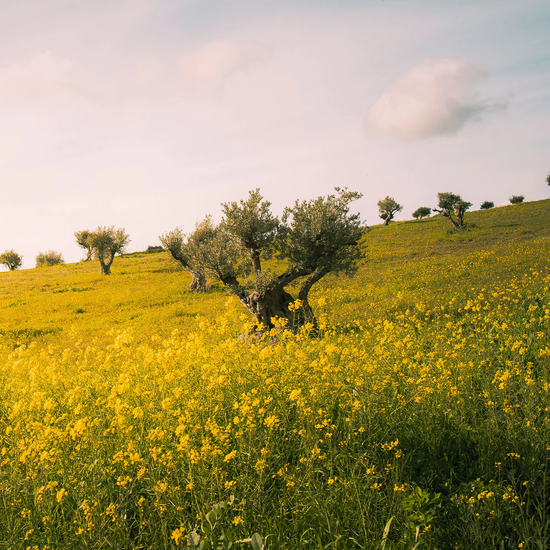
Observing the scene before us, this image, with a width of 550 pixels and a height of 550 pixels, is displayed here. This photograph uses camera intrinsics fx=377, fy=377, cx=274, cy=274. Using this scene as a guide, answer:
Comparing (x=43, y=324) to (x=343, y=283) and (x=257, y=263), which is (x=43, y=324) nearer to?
(x=257, y=263)

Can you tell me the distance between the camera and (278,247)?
15.8 m

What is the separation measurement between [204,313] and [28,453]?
2016 cm

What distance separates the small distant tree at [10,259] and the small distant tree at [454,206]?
93407 mm

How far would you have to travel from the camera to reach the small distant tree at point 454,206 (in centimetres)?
4484

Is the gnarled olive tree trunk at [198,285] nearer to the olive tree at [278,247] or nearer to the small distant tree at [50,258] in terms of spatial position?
the olive tree at [278,247]

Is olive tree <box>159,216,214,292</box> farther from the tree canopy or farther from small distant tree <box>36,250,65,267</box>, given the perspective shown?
small distant tree <box>36,250,65,267</box>

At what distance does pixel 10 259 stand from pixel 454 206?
95663mm

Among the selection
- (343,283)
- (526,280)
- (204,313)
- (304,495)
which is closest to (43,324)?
(204,313)

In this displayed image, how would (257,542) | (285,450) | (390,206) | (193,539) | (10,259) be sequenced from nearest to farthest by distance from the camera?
(257,542) → (193,539) → (285,450) → (390,206) → (10,259)

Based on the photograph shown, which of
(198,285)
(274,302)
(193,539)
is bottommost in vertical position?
(193,539)

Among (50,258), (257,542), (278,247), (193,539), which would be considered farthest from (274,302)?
(50,258)

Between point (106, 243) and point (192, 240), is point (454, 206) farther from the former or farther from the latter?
point (106, 243)

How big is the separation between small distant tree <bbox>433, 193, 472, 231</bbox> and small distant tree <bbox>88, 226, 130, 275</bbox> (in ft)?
133

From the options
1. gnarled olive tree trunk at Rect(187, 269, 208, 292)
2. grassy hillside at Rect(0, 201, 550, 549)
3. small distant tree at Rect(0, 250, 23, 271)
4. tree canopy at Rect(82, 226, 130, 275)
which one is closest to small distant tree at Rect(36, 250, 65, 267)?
small distant tree at Rect(0, 250, 23, 271)
